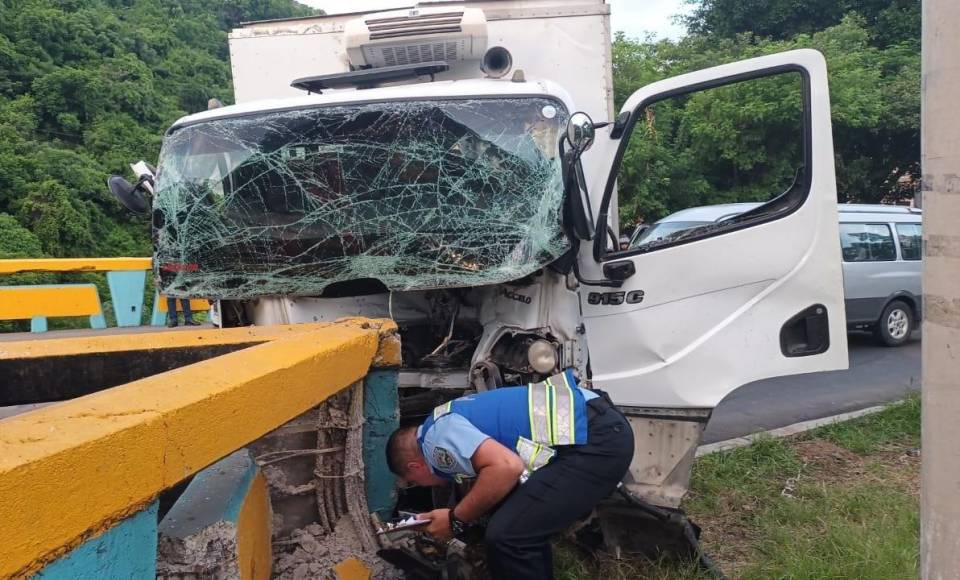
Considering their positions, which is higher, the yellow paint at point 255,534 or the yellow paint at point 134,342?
the yellow paint at point 134,342

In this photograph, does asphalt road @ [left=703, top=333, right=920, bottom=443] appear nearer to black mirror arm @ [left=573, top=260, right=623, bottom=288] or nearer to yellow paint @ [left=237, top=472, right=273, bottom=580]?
black mirror arm @ [left=573, top=260, right=623, bottom=288]

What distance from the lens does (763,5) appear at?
18.3m

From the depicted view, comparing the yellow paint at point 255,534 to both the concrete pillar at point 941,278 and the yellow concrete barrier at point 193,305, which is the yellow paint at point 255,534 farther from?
the yellow concrete barrier at point 193,305

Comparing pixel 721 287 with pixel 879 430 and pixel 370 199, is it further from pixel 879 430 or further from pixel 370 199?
pixel 879 430

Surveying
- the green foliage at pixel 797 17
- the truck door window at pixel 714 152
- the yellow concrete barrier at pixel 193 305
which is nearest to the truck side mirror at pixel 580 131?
the yellow concrete barrier at pixel 193 305

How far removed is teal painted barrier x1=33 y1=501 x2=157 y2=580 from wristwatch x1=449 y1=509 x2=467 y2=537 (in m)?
1.37

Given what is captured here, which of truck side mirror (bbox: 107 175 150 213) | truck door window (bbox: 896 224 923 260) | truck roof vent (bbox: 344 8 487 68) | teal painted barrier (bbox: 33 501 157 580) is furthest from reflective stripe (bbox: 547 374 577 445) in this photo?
truck door window (bbox: 896 224 923 260)

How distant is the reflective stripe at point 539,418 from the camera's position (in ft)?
8.39

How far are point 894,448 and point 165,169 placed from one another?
487 centimetres

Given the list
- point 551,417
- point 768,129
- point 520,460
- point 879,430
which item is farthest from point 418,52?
point 768,129

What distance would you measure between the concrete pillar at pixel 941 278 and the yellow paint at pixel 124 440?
5.15 feet

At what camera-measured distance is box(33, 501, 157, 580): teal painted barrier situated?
3.64 ft

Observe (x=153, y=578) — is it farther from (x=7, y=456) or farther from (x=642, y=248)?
(x=642, y=248)

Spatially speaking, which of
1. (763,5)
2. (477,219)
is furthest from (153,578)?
(763,5)
